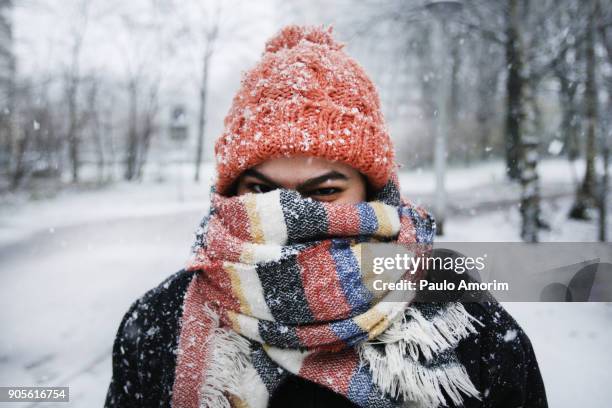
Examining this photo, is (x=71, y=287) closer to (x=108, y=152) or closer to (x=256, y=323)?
(x=256, y=323)

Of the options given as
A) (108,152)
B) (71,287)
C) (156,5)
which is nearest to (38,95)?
(156,5)

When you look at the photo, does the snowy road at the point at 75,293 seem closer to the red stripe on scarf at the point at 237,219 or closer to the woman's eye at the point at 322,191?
the red stripe on scarf at the point at 237,219

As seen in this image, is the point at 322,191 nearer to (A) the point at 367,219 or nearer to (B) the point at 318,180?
(B) the point at 318,180

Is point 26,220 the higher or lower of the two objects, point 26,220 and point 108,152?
the lower

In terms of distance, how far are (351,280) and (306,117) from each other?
18.2 inches

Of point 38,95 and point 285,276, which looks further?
point 38,95

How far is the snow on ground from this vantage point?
7.82 feet

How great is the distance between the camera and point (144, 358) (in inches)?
45.8

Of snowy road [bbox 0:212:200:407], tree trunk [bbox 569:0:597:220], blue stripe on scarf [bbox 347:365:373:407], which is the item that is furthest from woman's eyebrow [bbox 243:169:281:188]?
tree trunk [bbox 569:0:597:220]

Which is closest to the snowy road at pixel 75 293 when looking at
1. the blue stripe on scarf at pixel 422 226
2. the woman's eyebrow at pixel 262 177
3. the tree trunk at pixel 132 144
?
the woman's eyebrow at pixel 262 177

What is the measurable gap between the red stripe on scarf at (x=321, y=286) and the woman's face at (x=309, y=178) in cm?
18

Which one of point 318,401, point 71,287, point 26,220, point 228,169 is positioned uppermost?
point 228,169

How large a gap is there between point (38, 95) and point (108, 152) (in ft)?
13.5

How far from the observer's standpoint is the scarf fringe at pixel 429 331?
0.99m
